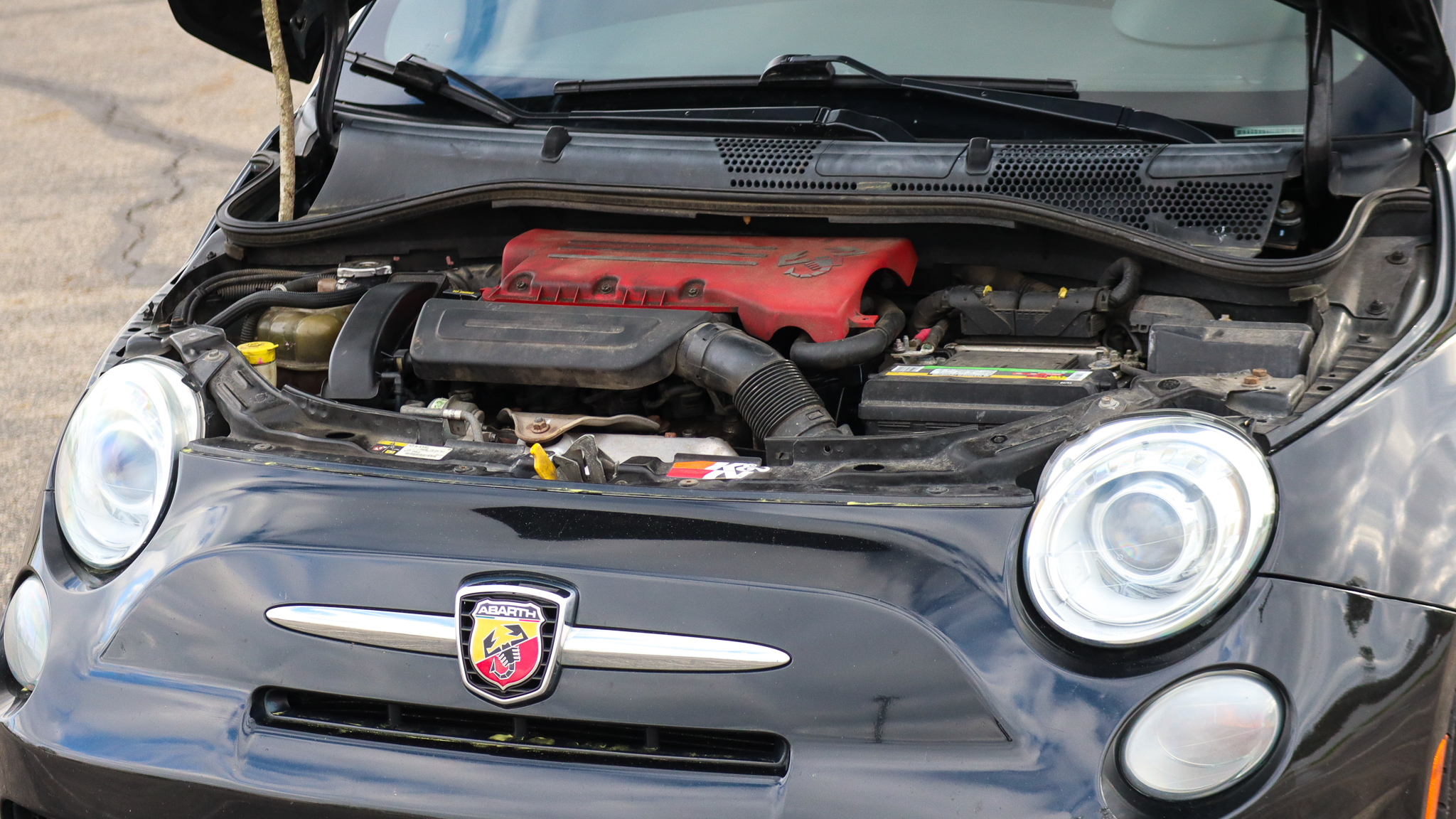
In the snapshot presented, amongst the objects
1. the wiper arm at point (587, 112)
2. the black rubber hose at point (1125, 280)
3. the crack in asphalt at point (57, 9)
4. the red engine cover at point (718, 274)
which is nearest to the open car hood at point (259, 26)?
the wiper arm at point (587, 112)

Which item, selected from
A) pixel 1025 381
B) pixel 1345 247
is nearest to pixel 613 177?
pixel 1025 381

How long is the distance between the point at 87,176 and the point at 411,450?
6460mm

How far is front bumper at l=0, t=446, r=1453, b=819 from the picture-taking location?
1433mm

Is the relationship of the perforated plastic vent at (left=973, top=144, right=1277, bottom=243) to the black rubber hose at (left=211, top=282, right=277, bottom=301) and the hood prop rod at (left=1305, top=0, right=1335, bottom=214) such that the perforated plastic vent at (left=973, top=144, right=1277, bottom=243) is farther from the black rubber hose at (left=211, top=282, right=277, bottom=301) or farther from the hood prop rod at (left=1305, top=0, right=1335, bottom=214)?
the black rubber hose at (left=211, top=282, right=277, bottom=301)

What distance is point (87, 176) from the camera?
7.34m

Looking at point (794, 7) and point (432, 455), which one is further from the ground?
point (794, 7)

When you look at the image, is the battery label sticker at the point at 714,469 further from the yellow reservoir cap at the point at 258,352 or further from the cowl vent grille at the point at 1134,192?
the yellow reservoir cap at the point at 258,352

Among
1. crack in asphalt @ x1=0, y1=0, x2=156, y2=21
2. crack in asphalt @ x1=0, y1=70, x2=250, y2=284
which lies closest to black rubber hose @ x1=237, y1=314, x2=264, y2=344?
crack in asphalt @ x1=0, y1=70, x2=250, y2=284

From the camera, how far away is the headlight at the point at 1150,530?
4.81ft

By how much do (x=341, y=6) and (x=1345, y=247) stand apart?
2.01m

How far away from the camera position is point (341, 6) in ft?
8.78

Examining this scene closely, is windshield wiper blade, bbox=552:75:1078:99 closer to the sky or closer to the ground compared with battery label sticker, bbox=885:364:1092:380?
closer to the sky

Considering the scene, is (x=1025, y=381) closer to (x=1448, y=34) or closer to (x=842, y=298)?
(x=842, y=298)

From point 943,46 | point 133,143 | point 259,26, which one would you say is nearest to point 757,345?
point 943,46
